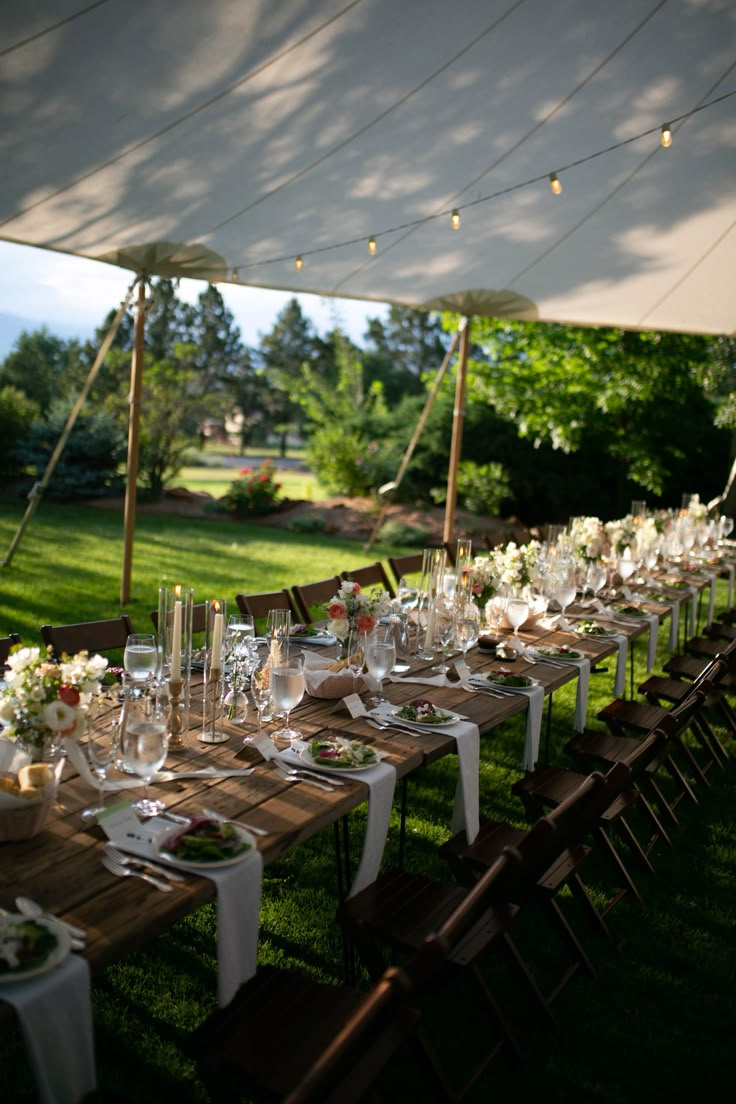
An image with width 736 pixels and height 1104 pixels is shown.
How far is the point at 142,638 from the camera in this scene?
302 centimetres

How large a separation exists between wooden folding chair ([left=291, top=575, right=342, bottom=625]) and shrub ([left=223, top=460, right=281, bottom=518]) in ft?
41.2

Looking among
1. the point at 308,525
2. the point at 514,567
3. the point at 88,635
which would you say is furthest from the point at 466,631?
the point at 308,525

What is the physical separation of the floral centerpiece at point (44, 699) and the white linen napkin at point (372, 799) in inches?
28.2

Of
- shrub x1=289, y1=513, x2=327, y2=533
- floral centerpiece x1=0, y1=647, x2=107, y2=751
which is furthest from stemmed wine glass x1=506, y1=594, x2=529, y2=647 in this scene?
shrub x1=289, y1=513, x2=327, y2=533

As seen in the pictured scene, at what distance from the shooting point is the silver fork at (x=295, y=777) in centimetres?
262

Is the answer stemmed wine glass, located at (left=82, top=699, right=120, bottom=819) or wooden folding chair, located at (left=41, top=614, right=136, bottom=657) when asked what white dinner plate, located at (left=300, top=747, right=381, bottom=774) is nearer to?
stemmed wine glass, located at (left=82, top=699, right=120, bottom=819)

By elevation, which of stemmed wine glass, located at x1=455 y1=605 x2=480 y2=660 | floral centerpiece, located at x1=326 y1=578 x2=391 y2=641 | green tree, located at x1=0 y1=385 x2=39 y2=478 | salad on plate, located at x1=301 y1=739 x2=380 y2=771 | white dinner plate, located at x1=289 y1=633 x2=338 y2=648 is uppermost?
green tree, located at x1=0 y1=385 x2=39 y2=478

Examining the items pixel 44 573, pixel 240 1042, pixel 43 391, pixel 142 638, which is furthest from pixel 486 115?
pixel 43 391

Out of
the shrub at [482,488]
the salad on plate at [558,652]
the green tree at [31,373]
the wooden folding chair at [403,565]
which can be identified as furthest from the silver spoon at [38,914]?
the green tree at [31,373]

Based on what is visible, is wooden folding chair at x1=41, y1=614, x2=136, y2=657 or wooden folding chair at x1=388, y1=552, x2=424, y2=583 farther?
wooden folding chair at x1=388, y1=552, x2=424, y2=583

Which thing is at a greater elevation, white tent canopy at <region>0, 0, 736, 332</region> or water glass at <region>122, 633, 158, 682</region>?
white tent canopy at <region>0, 0, 736, 332</region>

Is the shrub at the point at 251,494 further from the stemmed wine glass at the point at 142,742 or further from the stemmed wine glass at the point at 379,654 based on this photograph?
the stemmed wine glass at the point at 142,742

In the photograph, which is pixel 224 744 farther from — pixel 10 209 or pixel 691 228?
pixel 691 228

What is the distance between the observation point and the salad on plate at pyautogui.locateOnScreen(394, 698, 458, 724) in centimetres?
326
